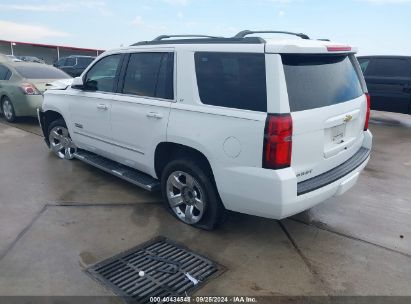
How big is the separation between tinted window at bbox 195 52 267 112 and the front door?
5.11 feet

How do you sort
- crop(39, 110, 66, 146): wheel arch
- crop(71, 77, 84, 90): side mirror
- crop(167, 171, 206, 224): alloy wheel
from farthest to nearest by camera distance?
1. crop(39, 110, 66, 146): wheel arch
2. crop(71, 77, 84, 90): side mirror
3. crop(167, 171, 206, 224): alloy wheel

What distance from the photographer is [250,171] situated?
122 inches

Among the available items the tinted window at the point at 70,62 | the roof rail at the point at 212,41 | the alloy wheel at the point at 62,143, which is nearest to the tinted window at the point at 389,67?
the roof rail at the point at 212,41

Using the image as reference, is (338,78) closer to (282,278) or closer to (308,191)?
(308,191)

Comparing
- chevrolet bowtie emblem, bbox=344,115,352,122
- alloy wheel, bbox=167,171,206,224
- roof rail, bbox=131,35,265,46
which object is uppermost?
roof rail, bbox=131,35,265,46

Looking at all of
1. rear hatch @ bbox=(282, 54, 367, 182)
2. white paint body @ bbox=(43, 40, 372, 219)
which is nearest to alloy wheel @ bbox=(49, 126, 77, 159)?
white paint body @ bbox=(43, 40, 372, 219)

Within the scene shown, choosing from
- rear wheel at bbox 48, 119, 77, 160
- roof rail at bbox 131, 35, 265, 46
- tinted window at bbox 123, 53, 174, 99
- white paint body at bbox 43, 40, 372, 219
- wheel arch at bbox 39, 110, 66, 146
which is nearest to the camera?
white paint body at bbox 43, 40, 372, 219

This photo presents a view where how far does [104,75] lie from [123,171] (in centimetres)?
135

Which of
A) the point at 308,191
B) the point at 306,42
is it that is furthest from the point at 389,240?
the point at 306,42

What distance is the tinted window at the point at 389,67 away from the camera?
9.23m

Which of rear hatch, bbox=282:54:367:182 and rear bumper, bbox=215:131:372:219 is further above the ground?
rear hatch, bbox=282:54:367:182

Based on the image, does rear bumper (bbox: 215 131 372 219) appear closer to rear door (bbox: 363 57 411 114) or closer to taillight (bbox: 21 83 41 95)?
taillight (bbox: 21 83 41 95)

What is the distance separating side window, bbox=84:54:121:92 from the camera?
4.62 metres

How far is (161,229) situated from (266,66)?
6.65 ft
